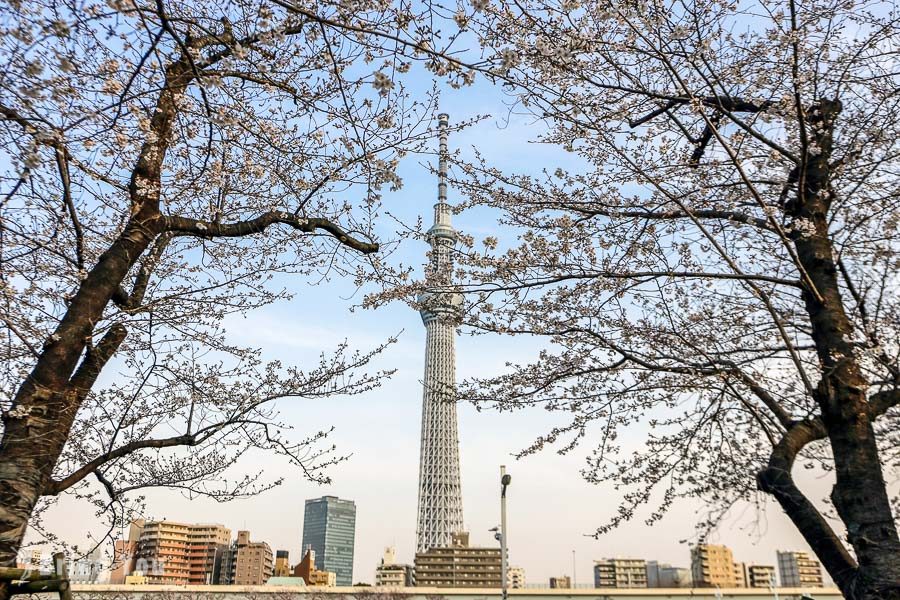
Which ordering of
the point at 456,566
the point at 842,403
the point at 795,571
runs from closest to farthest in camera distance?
the point at 842,403 → the point at 456,566 → the point at 795,571

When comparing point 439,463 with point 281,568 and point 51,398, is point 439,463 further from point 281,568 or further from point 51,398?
point 51,398

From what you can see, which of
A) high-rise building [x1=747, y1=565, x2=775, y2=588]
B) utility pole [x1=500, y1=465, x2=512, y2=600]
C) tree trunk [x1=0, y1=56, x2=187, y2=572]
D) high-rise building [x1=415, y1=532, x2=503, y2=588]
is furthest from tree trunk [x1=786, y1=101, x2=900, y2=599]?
high-rise building [x1=747, y1=565, x2=775, y2=588]

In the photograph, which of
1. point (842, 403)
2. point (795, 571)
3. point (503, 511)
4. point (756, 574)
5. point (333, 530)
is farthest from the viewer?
point (333, 530)

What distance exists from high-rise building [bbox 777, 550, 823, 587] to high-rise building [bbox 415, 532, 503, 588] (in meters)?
27.6

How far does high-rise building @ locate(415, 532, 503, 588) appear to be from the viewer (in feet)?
188

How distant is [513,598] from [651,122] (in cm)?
3272

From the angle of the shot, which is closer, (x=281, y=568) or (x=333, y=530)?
(x=281, y=568)

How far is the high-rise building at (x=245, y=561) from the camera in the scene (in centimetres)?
6538

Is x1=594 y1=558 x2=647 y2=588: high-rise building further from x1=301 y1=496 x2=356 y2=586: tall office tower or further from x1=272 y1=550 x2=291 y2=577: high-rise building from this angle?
x1=301 y1=496 x2=356 y2=586: tall office tower

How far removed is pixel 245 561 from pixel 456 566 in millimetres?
23313

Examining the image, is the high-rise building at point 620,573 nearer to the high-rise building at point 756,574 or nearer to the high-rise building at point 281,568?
the high-rise building at point 756,574

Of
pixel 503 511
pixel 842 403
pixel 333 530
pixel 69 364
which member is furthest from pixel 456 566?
pixel 333 530

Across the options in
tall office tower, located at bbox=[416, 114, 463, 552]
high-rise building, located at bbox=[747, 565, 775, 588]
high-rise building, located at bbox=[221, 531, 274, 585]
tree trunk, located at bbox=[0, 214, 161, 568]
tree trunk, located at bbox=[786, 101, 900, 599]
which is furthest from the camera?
high-rise building, located at bbox=[747, 565, 775, 588]

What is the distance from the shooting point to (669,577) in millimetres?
27391
